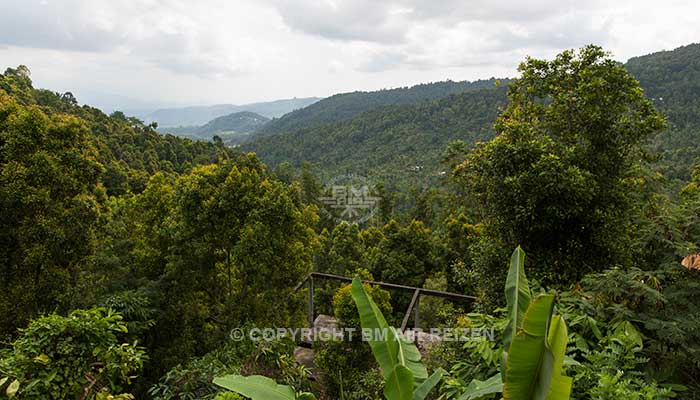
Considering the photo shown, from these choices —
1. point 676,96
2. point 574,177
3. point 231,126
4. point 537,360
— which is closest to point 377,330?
point 537,360

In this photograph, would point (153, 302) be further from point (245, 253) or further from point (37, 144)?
point (37, 144)

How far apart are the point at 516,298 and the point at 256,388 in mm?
1473

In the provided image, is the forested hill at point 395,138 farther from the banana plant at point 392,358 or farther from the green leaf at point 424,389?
the green leaf at point 424,389

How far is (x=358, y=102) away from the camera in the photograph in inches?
4796

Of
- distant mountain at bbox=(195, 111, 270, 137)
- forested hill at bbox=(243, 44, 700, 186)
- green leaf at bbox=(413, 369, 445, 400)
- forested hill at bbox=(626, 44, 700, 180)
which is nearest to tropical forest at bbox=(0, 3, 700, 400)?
green leaf at bbox=(413, 369, 445, 400)

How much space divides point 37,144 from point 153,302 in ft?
8.59

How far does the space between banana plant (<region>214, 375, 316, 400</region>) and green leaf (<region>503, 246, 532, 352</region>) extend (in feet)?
3.76

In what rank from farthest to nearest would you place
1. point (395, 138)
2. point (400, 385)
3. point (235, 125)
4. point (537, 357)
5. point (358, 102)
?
point (235, 125)
point (358, 102)
point (395, 138)
point (400, 385)
point (537, 357)

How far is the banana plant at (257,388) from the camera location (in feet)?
6.81

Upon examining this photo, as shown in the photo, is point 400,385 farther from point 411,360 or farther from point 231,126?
point 231,126

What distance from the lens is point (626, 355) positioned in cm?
226

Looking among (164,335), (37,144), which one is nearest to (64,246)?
(37,144)

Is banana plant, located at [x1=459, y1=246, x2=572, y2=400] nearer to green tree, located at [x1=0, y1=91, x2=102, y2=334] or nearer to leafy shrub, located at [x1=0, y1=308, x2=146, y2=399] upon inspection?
leafy shrub, located at [x1=0, y1=308, x2=146, y2=399]

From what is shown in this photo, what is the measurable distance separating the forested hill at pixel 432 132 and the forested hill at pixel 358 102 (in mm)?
33177
